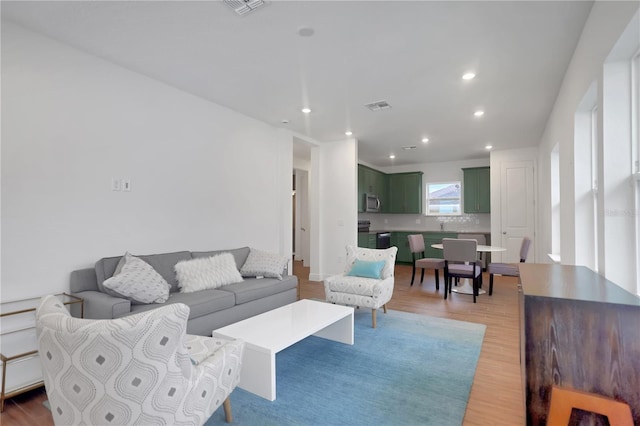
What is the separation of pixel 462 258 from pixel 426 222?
4.09 meters

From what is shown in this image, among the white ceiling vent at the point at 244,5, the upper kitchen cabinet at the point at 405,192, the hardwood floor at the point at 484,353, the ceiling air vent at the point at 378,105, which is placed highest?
the white ceiling vent at the point at 244,5

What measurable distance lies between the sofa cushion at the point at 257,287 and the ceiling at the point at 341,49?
2.26 m

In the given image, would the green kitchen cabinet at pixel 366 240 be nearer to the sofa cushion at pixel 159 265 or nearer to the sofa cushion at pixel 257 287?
the sofa cushion at pixel 257 287

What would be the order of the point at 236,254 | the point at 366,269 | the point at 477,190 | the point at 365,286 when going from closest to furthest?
the point at 365,286, the point at 366,269, the point at 236,254, the point at 477,190

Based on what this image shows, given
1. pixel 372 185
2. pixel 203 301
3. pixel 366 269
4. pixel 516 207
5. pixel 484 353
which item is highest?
pixel 372 185

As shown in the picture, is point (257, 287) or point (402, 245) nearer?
point (257, 287)

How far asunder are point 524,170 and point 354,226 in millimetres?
3801

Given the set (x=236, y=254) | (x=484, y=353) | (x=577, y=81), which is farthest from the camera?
(x=236, y=254)

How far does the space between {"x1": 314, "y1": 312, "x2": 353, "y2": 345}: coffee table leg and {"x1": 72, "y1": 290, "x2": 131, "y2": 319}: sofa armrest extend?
5.64 ft

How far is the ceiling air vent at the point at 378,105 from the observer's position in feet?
13.7

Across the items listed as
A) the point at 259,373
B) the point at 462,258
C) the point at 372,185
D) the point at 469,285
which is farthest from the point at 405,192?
the point at 259,373

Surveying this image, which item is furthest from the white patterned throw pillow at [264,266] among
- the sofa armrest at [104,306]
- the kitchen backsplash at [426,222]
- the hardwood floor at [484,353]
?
the kitchen backsplash at [426,222]

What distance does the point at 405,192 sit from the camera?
340 inches

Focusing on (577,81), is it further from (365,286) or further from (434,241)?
(434,241)
